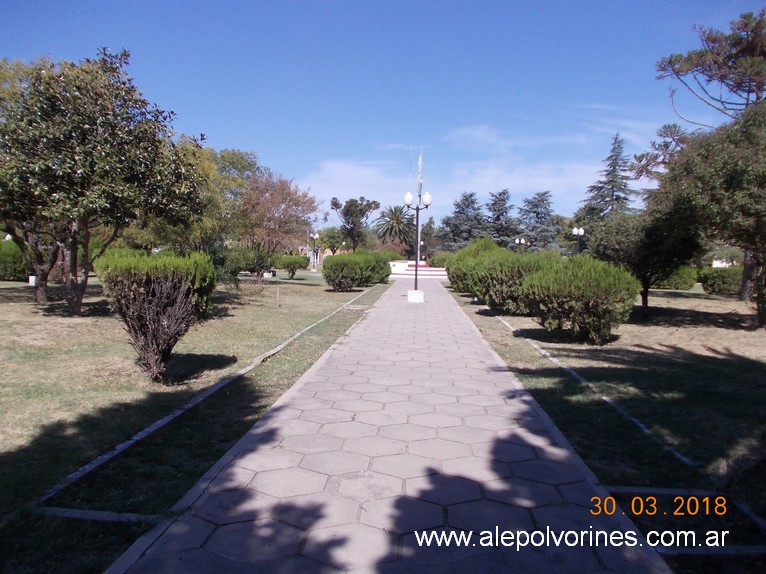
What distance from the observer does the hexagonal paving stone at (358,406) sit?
4910 mm

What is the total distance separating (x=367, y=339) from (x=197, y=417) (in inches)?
198

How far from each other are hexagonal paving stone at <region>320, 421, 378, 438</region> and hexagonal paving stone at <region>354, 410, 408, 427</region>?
110 millimetres

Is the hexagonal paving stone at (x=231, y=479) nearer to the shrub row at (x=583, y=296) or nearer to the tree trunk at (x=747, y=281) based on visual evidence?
the shrub row at (x=583, y=296)

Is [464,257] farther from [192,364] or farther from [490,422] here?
[490,422]

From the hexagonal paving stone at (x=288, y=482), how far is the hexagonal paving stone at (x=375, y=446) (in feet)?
1.73

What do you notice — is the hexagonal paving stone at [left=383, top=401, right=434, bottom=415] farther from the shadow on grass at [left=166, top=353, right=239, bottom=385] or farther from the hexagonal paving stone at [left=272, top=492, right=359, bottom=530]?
the shadow on grass at [left=166, top=353, right=239, bottom=385]

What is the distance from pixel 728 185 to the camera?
32.0ft

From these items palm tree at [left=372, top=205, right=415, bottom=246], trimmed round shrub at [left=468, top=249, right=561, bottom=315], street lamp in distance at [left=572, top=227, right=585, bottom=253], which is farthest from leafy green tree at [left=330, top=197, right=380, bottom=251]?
trimmed round shrub at [left=468, top=249, right=561, bottom=315]

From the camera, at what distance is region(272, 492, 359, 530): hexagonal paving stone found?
109 inches

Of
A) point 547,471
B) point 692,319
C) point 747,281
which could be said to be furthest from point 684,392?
point 747,281

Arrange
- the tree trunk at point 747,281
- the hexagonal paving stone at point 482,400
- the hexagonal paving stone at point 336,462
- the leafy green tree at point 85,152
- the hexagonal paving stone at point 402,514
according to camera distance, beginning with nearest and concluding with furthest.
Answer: the hexagonal paving stone at point 402,514 → the hexagonal paving stone at point 336,462 → the hexagonal paving stone at point 482,400 → the leafy green tree at point 85,152 → the tree trunk at point 747,281

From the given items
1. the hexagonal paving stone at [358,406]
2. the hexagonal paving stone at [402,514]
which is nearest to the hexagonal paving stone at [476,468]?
the hexagonal paving stone at [402,514]

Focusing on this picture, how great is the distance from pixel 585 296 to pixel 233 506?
7.21 m

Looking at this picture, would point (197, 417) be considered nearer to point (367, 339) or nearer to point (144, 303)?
point (144, 303)
